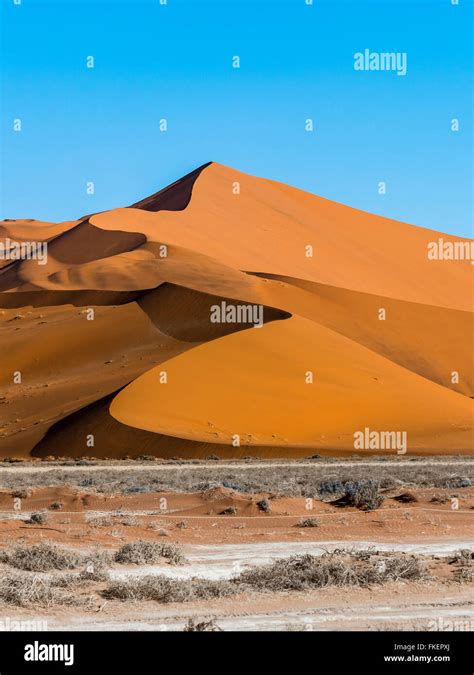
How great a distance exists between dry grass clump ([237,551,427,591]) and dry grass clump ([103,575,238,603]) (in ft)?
1.51

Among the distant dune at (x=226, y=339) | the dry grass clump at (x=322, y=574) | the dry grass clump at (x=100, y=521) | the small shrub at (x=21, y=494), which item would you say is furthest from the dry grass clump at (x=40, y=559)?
the distant dune at (x=226, y=339)

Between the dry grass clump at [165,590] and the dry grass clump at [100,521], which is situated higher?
the dry grass clump at [165,590]

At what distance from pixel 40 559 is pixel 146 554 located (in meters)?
1.47

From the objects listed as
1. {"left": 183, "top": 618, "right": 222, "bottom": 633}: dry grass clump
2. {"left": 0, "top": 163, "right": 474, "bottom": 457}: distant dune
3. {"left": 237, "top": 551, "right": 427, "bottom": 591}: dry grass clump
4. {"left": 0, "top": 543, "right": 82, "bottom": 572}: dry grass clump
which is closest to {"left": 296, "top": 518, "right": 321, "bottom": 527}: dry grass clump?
{"left": 237, "top": 551, "right": 427, "bottom": 591}: dry grass clump

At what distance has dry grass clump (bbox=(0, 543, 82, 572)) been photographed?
12555 mm

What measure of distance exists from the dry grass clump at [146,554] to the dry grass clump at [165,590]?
194cm

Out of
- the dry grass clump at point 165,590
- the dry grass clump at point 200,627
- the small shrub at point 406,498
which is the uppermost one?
the dry grass clump at point 200,627

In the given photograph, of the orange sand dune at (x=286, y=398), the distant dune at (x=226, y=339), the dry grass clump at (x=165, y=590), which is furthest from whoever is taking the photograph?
the distant dune at (x=226, y=339)

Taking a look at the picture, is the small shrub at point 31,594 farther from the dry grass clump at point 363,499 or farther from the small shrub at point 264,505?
the dry grass clump at point 363,499

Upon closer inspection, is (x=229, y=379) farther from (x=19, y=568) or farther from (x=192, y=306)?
(x=19, y=568)

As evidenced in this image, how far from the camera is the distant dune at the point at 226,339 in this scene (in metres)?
43.3
